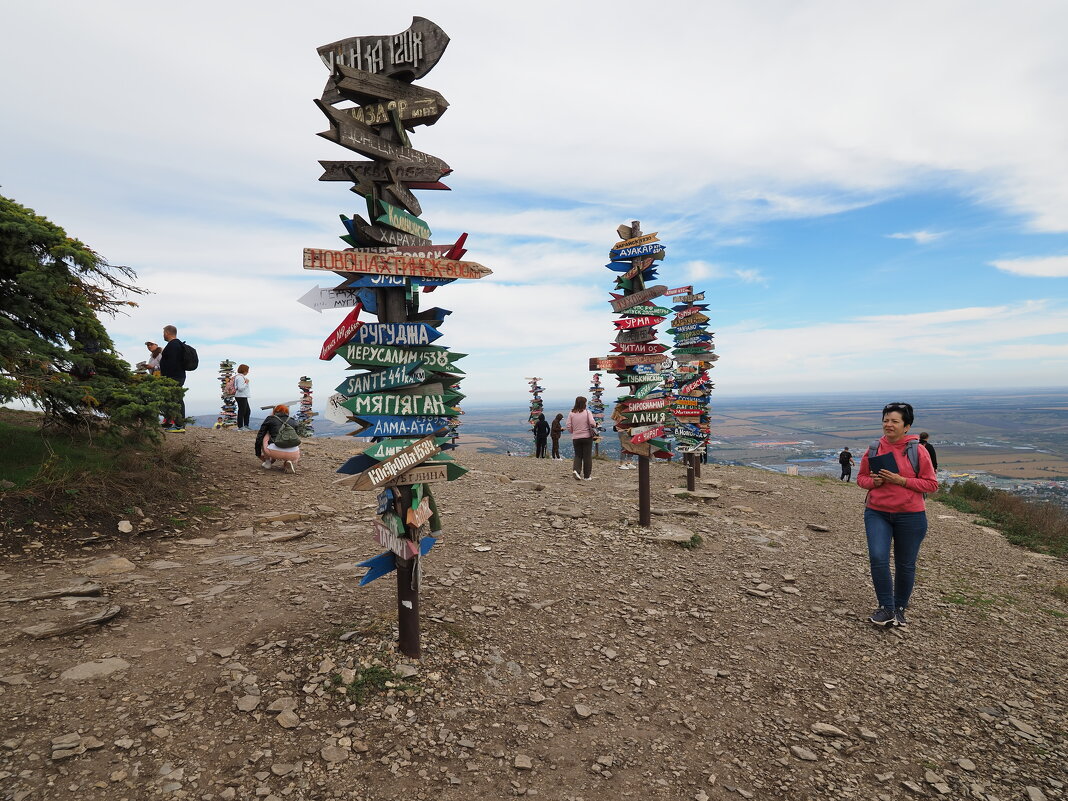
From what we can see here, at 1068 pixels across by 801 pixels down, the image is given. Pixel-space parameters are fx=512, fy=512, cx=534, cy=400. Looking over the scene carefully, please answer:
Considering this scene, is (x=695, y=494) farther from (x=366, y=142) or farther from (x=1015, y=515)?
(x=366, y=142)

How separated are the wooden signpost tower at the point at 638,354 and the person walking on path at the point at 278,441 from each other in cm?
760

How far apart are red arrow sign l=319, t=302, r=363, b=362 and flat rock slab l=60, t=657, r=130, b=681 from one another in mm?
3393

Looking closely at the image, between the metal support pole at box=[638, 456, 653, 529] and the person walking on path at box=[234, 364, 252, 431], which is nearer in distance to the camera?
the metal support pole at box=[638, 456, 653, 529]

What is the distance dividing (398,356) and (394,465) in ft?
3.36

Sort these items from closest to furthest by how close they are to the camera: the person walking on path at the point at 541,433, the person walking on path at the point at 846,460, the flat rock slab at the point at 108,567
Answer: the flat rock slab at the point at 108,567 → the person walking on path at the point at 541,433 → the person walking on path at the point at 846,460

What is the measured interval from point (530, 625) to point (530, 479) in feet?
30.4

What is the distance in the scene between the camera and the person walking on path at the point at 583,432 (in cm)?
1542

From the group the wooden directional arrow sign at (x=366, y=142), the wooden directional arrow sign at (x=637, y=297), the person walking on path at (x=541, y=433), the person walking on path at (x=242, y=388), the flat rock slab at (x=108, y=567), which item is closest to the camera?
the wooden directional arrow sign at (x=366, y=142)

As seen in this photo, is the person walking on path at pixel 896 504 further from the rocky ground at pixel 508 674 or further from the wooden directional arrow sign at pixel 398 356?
the wooden directional arrow sign at pixel 398 356

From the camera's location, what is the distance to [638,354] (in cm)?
1049

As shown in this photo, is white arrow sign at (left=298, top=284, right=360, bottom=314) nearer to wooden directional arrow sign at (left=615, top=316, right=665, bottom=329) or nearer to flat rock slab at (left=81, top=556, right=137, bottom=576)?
flat rock slab at (left=81, top=556, right=137, bottom=576)

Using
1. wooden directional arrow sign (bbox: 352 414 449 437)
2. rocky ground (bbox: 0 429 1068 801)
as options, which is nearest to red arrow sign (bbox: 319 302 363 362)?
wooden directional arrow sign (bbox: 352 414 449 437)

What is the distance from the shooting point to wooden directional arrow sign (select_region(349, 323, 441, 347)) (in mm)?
4746

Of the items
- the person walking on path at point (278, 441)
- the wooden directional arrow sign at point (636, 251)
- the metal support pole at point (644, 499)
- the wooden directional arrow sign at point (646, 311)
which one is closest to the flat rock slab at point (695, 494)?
the metal support pole at point (644, 499)
